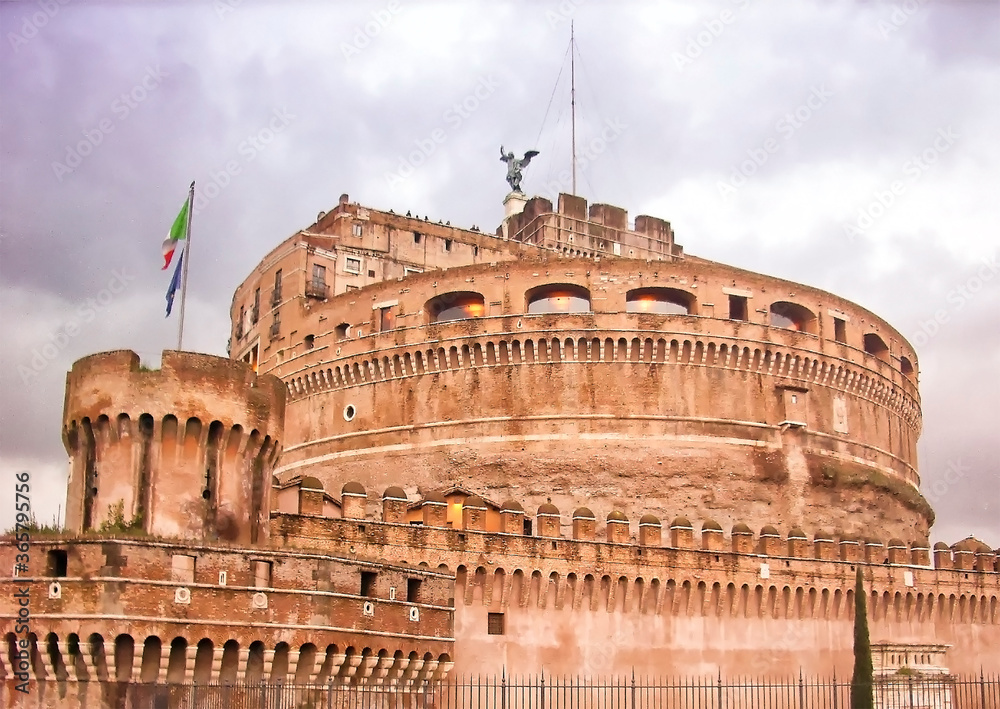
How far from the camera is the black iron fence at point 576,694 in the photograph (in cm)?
1972

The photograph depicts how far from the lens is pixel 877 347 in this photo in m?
45.3

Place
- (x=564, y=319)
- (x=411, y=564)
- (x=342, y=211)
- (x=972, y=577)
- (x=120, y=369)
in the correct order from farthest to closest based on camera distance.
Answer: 1. (x=342, y=211)
2. (x=564, y=319)
3. (x=972, y=577)
4. (x=411, y=564)
5. (x=120, y=369)

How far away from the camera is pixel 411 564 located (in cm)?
2623

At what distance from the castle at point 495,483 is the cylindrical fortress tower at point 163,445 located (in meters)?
0.05

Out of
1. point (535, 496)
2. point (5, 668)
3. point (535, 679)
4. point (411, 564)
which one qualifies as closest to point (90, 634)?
point (5, 668)

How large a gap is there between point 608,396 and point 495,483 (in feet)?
15.6

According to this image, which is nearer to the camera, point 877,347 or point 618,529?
point 618,529

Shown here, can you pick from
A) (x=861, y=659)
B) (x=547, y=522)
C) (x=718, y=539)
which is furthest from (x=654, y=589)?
(x=861, y=659)

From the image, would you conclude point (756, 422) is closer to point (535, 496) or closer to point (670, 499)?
point (670, 499)

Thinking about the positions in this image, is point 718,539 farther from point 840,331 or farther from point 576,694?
point 840,331

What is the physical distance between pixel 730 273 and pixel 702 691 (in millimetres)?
15993

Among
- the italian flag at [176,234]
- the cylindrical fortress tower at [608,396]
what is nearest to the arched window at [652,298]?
the cylindrical fortress tower at [608,396]

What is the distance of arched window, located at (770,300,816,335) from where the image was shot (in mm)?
41875

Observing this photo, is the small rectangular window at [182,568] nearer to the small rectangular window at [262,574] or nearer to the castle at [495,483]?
the castle at [495,483]
